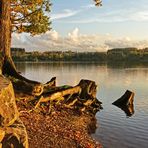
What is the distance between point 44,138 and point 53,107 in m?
8.85

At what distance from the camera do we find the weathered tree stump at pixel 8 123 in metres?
12.4

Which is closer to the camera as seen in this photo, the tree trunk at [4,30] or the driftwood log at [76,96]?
the driftwood log at [76,96]

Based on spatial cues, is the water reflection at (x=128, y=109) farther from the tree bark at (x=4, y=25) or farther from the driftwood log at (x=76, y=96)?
the tree bark at (x=4, y=25)

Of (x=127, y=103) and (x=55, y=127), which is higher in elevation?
(x=55, y=127)

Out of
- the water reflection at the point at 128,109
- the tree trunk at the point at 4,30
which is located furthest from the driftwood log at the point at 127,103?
the tree trunk at the point at 4,30

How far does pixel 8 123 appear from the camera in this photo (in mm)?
12602

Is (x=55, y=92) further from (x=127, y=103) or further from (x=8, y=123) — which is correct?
(x=8, y=123)

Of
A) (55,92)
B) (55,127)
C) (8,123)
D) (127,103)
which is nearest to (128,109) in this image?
(127,103)

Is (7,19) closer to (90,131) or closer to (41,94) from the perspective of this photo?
(41,94)

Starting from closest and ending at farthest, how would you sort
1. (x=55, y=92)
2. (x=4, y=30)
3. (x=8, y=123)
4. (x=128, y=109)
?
(x=8, y=123) → (x=4, y=30) → (x=55, y=92) → (x=128, y=109)

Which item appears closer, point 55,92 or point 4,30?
point 4,30

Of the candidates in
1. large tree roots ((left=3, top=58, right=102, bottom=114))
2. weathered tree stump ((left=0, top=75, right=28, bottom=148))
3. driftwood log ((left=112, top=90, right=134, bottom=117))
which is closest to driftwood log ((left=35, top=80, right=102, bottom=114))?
large tree roots ((left=3, top=58, right=102, bottom=114))

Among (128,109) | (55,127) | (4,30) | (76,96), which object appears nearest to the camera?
(55,127)

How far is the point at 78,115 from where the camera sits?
30.0 m
